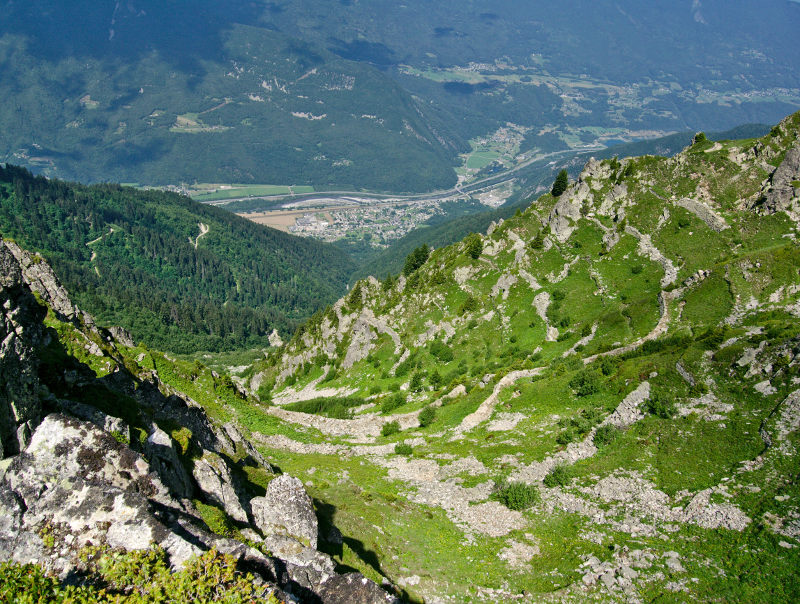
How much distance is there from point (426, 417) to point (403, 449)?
9.10m

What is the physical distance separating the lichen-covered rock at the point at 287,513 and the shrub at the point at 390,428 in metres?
39.0

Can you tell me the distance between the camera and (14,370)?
1731 centimetres

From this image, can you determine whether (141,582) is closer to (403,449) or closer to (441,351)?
(403,449)

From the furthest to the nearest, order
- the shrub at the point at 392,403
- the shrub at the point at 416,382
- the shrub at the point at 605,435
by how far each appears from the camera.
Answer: the shrub at the point at 416,382
the shrub at the point at 392,403
the shrub at the point at 605,435

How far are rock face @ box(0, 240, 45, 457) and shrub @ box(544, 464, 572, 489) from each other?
113 ft

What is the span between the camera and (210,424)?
40094 mm

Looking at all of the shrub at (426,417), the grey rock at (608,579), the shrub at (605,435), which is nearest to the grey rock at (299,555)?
the grey rock at (608,579)

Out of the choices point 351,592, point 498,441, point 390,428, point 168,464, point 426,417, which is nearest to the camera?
point 351,592

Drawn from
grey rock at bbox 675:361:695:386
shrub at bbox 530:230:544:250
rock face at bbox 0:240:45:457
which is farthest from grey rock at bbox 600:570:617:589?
shrub at bbox 530:230:544:250

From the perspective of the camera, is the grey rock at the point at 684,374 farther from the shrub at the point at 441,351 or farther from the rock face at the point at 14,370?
the rock face at the point at 14,370

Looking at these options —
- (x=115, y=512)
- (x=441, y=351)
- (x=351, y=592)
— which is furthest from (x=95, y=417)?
(x=441, y=351)

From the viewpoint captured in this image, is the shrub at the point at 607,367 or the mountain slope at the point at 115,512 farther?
the shrub at the point at 607,367

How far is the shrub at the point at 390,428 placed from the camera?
6288cm

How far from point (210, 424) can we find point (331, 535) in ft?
61.2
